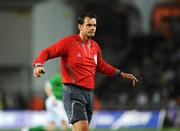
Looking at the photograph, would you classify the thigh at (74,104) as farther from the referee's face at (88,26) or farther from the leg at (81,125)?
the referee's face at (88,26)

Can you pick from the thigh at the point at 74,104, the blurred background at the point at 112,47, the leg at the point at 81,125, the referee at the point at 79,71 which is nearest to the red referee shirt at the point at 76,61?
the referee at the point at 79,71

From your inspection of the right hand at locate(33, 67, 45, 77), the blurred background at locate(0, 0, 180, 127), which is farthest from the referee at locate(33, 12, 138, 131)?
the blurred background at locate(0, 0, 180, 127)

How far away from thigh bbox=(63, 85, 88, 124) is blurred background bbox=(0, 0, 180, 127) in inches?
527

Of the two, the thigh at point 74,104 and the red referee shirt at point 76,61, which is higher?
the red referee shirt at point 76,61

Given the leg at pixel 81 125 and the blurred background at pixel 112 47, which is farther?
the blurred background at pixel 112 47

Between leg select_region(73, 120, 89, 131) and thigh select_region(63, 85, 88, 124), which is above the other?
thigh select_region(63, 85, 88, 124)

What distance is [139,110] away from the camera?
2514 centimetres

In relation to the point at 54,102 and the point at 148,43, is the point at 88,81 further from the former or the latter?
the point at 148,43

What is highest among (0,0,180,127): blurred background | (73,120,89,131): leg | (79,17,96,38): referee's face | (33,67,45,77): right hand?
(79,17,96,38): referee's face

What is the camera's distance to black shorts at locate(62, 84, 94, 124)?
11180 millimetres

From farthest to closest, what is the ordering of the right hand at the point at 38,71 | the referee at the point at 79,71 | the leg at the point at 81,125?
the referee at the point at 79,71
the leg at the point at 81,125
the right hand at the point at 38,71

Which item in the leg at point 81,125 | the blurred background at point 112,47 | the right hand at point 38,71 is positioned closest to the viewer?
the right hand at point 38,71

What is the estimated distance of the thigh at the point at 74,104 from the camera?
11.2 m

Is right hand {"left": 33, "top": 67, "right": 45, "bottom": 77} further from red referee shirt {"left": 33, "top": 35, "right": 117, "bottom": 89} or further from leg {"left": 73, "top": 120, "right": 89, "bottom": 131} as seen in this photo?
leg {"left": 73, "top": 120, "right": 89, "bottom": 131}
